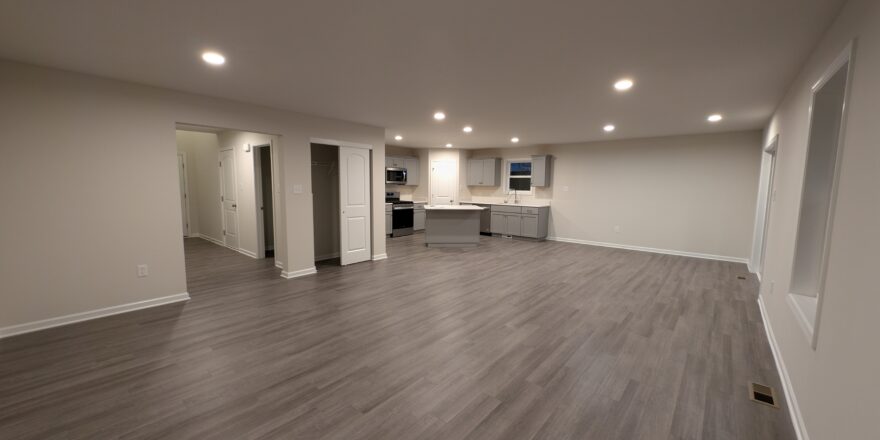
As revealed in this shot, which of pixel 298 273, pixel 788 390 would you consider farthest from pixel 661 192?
pixel 298 273

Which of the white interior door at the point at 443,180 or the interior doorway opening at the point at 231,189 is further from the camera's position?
the white interior door at the point at 443,180

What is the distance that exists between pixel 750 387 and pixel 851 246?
1.50 m

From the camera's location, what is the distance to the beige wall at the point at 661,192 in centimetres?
634

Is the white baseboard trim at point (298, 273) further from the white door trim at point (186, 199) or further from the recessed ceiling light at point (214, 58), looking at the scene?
the white door trim at point (186, 199)

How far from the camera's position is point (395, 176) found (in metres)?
9.44

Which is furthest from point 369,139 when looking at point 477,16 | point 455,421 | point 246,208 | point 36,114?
point 455,421

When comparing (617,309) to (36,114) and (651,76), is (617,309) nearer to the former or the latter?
(651,76)

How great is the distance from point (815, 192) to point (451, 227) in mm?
5723

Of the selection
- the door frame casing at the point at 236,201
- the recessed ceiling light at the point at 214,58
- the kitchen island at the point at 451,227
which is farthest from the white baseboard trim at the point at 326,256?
the recessed ceiling light at the point at 214,58

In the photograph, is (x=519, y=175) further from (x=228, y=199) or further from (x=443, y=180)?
(x=228, y=199)

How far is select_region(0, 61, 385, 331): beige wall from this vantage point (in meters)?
3.11

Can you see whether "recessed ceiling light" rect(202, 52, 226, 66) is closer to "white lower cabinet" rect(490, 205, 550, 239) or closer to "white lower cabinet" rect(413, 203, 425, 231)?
"white lower cabinet" rect(413, 203, 425, 231)

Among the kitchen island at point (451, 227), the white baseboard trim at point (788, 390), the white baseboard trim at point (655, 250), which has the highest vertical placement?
the kitchen island at point (451, 227)

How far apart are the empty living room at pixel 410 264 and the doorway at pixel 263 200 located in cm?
51
